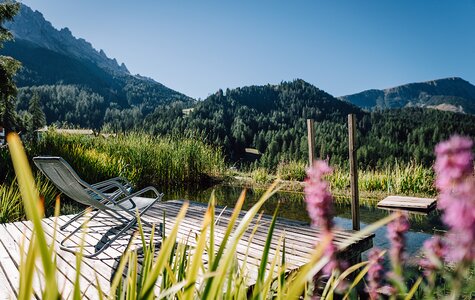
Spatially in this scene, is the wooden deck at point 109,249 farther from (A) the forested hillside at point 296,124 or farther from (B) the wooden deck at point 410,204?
(A) the forested hillside at point 296,124

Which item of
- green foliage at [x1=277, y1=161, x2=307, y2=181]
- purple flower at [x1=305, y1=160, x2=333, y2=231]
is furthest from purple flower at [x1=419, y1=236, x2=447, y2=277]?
green foliage at [x1=277, y1=161, x2=307, y2=181]

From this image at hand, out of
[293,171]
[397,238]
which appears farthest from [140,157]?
[397,238]

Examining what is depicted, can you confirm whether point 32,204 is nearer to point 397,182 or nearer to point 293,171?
point 397,182

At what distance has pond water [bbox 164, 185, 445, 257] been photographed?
17.0 ft

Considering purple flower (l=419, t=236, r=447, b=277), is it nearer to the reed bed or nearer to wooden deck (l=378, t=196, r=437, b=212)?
wooden deck (l=378, t=196, r=437, b=212)

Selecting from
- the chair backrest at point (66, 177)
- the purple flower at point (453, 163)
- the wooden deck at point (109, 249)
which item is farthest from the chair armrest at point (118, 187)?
the purple flower at point (453, 163)

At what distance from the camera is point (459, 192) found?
16.6 inches

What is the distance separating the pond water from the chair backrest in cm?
158

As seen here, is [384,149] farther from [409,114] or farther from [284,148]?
[409,114]

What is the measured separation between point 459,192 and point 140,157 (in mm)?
9532

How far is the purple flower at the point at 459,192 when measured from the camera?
1.36 ft

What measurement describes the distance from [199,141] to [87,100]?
8894 cm

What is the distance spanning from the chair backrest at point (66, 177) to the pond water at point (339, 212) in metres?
1.58

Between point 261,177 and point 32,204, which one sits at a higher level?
point 32,204
